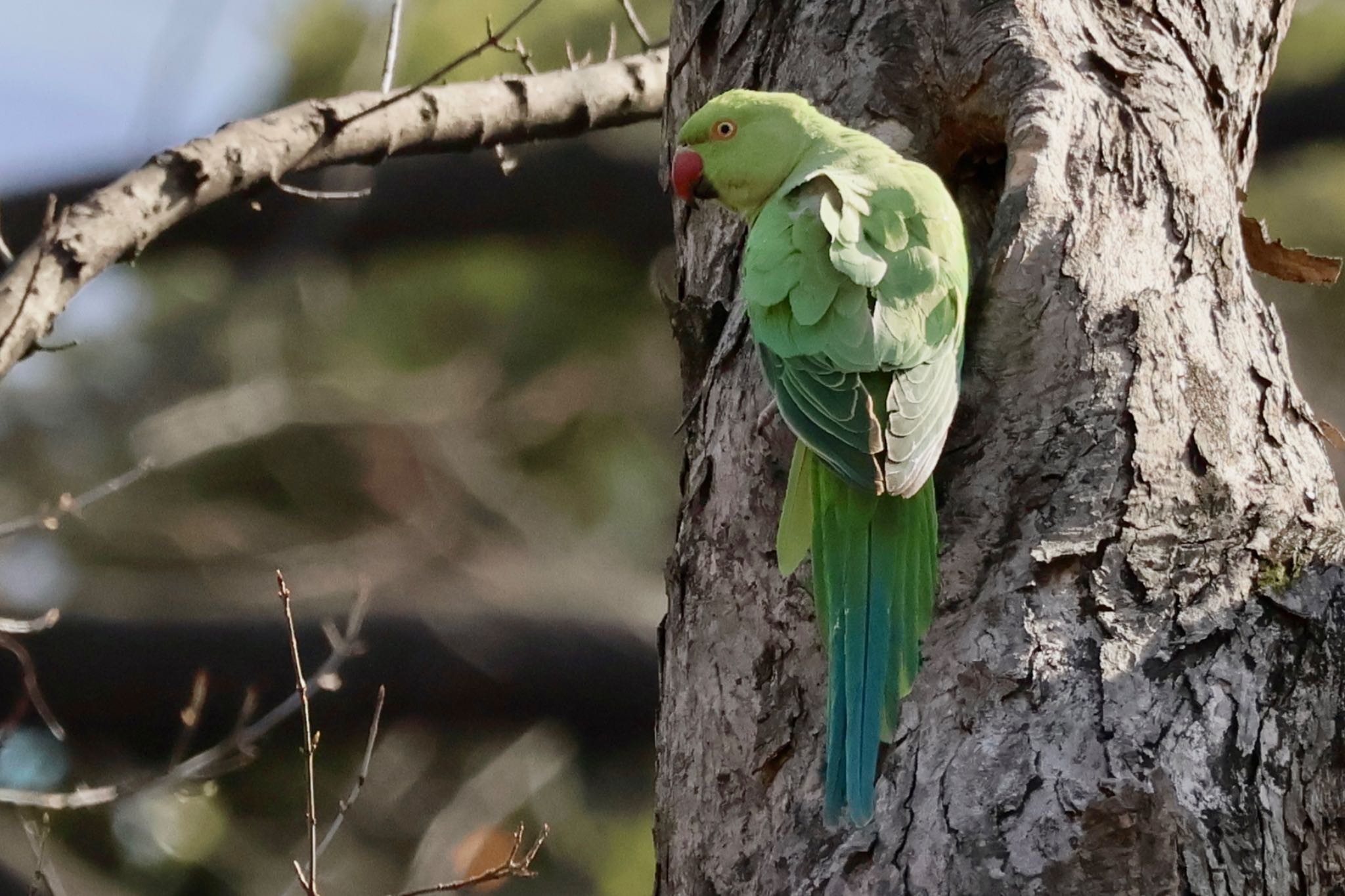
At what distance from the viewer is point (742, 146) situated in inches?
98.5

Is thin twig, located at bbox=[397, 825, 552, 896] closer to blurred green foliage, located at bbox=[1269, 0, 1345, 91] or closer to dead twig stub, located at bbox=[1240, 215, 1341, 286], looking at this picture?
dead twig stub, located at bbox=[1240, 215, 1341, 286]

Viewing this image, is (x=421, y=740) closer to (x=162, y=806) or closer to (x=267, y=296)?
(x=162, y=806)

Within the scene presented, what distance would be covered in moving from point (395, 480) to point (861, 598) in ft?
17.3

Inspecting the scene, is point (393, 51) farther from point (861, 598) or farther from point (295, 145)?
point (861, 598)

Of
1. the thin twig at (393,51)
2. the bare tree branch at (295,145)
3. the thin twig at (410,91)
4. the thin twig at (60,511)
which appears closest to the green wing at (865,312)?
the thin twig at (410,91)

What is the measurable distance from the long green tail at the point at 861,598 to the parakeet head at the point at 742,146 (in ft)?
2.23

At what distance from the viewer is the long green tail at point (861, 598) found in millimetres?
1771

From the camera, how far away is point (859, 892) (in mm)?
1764

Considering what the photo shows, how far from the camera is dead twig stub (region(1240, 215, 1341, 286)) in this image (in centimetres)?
265

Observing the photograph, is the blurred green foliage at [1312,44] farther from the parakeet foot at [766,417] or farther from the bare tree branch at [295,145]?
the parakeet foot at [766,417]

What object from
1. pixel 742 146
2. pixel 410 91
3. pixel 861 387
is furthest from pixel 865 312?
pixel 410 91

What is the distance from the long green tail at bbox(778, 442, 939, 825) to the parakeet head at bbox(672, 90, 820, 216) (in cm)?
68

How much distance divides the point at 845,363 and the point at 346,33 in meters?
5.05

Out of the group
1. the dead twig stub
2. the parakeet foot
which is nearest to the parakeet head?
the parakeet foot
